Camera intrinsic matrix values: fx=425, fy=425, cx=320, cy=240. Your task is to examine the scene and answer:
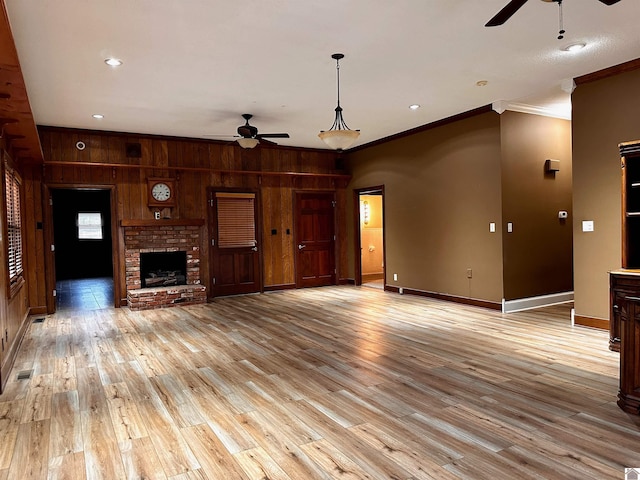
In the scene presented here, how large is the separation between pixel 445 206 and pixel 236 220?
3870 millimetres

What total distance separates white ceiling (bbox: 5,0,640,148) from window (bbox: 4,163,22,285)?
3.50 ft

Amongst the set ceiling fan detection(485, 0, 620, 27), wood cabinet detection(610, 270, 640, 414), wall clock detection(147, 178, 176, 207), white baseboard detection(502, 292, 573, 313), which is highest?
ceiling fan detection(485, 0, 620, 27)

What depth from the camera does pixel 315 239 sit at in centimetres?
911

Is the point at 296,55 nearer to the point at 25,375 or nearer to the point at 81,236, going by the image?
the point at 25,375

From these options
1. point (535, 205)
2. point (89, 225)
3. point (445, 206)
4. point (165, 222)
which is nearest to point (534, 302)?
point (535, 205)

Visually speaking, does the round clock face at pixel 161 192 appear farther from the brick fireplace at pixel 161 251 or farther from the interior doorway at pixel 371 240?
the interior doorway at pixel 371 240

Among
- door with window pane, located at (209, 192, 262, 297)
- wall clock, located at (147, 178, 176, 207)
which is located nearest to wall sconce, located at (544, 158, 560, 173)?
door with window pane, located at (209, 192, 262, 297)

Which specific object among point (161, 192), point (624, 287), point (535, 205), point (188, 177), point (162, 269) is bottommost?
point (162, 269)

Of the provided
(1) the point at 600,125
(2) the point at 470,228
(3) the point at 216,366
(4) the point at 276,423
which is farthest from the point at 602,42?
(3) the point at 216,366

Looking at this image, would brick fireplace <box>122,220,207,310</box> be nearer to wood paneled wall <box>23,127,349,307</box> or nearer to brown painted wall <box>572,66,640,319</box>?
wood paneled wall <box>23,127,349,307</box>

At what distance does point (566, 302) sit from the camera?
660cm

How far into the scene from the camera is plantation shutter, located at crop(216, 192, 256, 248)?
8039 millimetres

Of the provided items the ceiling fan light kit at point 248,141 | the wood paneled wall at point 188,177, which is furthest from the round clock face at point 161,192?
the ceiling fan light kit at point 248,141

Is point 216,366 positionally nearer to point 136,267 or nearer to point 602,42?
point 136,267
